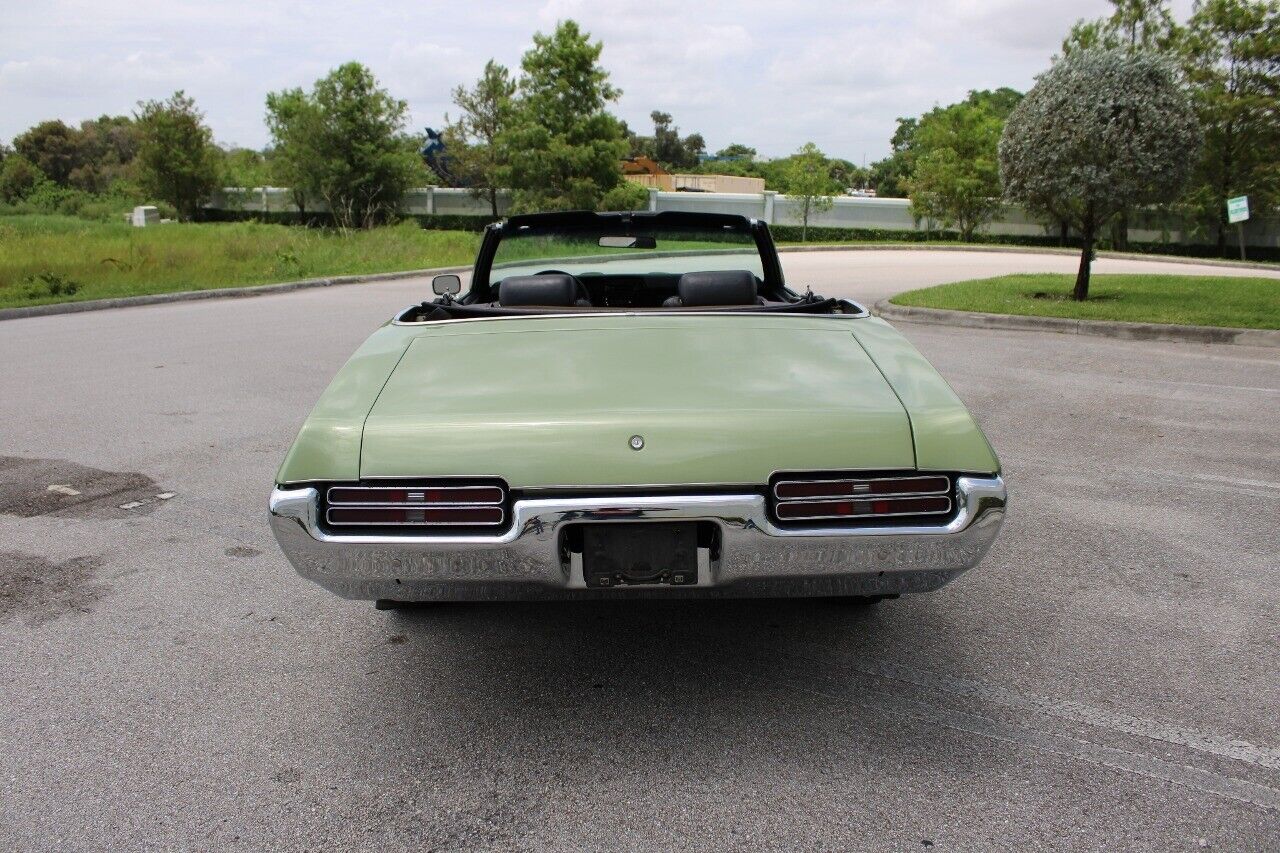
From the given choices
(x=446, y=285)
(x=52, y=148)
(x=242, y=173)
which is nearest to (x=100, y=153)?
(x=52, y=148)

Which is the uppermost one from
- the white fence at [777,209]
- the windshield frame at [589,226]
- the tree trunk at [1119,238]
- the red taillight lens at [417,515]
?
the white fence at [777,209]

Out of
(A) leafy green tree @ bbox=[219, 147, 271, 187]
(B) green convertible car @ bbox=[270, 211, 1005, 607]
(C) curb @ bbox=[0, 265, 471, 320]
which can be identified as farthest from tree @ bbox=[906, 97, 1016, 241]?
(B) green convertible car @ bbox=[270, 211, 1005, 607]

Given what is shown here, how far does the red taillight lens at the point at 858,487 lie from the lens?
8.69 feet

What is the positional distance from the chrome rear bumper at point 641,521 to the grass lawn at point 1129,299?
11.0 meters

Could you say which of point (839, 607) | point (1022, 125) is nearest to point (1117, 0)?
point (1022, 125)

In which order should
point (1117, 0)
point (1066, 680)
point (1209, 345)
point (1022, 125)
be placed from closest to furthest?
point (1066, 680) < point (1209, 345) < point (1022, 125) < point (1117, 0)

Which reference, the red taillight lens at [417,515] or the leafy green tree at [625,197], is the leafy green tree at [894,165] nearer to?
the leafy green tree at [625,197]

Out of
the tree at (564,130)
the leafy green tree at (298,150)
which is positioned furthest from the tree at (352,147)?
the tree at (564,130)

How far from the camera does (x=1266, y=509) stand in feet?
16.7

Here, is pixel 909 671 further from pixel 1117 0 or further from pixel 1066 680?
pixel 1117 0

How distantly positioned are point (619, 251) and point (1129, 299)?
1296 cm

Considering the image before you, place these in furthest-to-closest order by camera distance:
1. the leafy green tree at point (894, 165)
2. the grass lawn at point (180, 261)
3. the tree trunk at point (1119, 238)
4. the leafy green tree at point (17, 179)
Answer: the leafy green tree at point (894, 165) < the leafy green tree at point (17, 179) < the tree trunk at point (1119, 238) < the grass lawn at point (180, 261)

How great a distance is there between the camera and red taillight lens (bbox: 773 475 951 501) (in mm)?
2648

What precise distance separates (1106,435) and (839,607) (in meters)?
3.87
